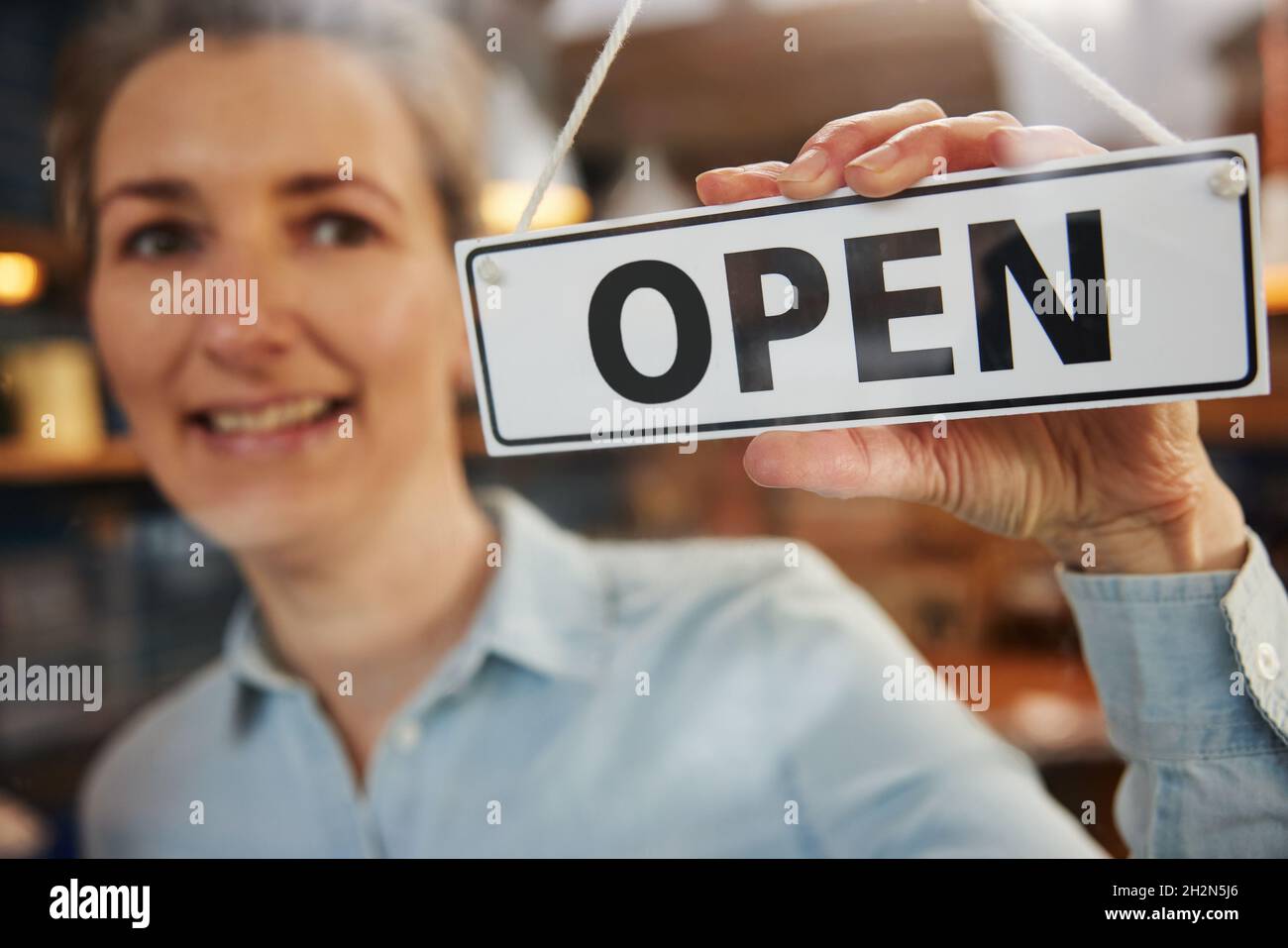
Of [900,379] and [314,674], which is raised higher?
[900,379]

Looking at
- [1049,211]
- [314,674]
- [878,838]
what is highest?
[1049,211]

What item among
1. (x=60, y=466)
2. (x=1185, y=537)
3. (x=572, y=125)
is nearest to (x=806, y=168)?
(x=572, y=125)

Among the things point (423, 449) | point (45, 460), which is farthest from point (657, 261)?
point (45, 460)

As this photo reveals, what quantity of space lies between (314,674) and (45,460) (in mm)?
Answer: 851

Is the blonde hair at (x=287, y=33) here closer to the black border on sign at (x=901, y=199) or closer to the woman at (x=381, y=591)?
the woman at (x=381, y=591)

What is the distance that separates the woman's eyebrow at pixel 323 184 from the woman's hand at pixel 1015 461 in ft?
1.36

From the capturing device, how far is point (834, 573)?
1.01 m

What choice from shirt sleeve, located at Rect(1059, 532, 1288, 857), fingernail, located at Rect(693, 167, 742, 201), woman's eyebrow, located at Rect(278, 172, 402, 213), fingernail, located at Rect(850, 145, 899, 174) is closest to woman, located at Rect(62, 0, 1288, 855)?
woman's eyebrow, located at Rect(278, 172, 402, 213)

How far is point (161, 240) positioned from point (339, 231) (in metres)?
0.16

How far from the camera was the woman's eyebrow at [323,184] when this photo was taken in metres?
0.77

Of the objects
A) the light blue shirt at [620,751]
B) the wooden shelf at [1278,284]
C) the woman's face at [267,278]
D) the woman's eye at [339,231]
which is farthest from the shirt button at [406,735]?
the wooden shelf at [1278,284]
